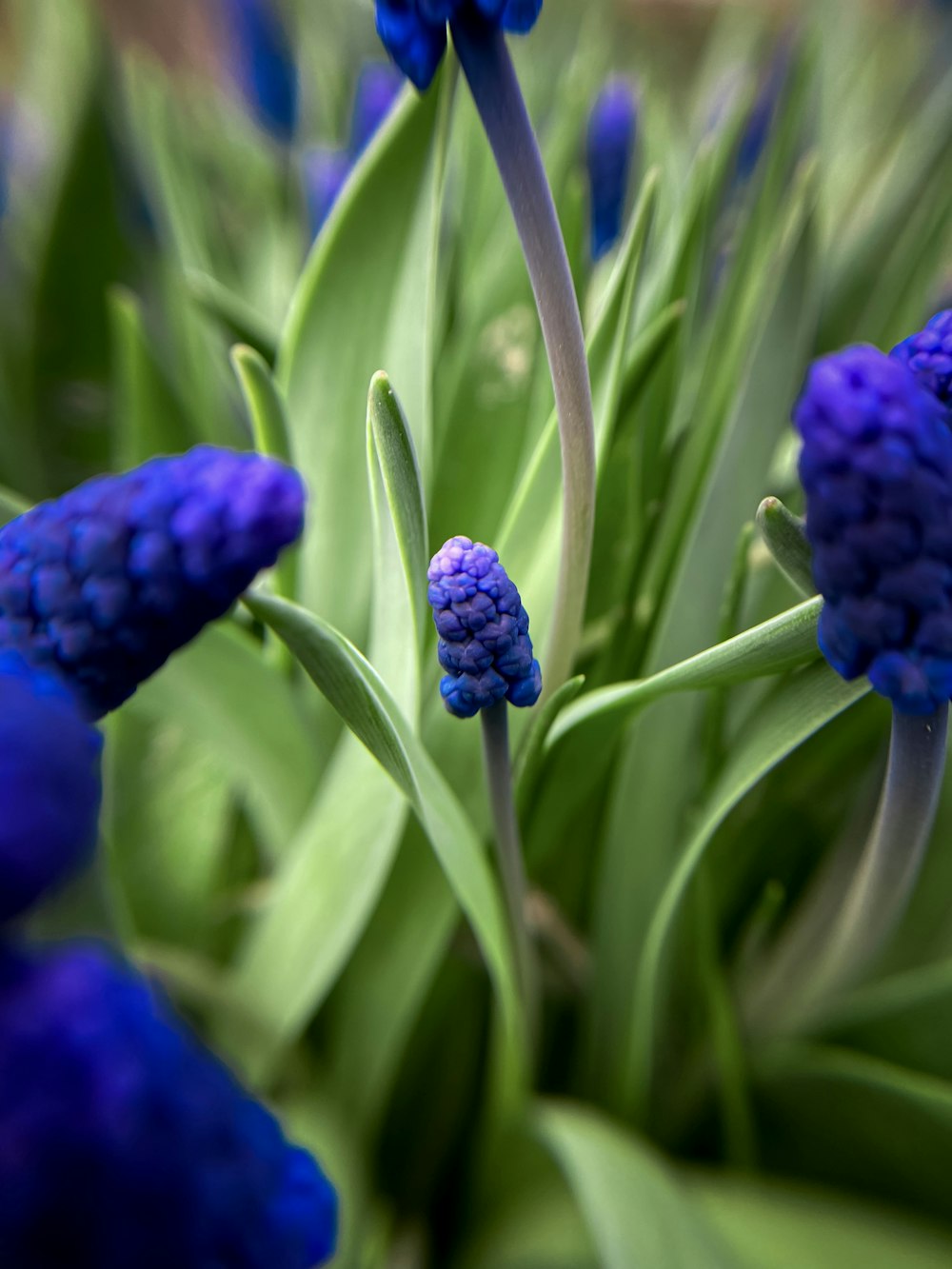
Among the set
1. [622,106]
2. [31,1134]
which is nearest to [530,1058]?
[31,1134]

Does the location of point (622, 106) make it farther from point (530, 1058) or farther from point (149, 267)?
point (530, 1058)

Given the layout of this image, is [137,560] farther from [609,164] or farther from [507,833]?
[609,164]

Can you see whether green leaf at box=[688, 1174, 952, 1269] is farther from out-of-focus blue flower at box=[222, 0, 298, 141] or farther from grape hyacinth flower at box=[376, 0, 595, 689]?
out-of-focus blue flower at box=[222, 0, 298, 141]

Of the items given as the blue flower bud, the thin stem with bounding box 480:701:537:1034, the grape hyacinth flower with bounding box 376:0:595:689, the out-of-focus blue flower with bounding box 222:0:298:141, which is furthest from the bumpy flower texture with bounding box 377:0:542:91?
the out-of-focus blue flower with bounding box 222:0:298:141

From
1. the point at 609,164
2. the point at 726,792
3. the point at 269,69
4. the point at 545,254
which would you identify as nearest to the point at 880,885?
the point at 726,792

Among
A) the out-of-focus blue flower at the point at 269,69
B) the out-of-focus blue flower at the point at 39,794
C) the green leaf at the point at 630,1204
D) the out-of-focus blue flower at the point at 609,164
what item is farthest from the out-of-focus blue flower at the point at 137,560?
the out-of-focus blue flower at the point at 269,69

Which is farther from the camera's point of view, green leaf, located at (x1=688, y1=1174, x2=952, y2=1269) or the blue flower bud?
the blue flower bud

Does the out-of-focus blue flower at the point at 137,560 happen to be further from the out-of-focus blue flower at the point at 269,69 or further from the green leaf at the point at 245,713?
the out-of-focus blue flower at the point at 269,69

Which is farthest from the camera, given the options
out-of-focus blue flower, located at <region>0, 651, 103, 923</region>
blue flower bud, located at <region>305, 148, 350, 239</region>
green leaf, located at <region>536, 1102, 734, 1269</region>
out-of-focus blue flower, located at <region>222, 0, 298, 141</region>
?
out-of-focus blue flower, located at <region>222, 0, 298, 141</region>
